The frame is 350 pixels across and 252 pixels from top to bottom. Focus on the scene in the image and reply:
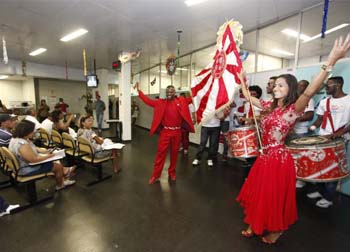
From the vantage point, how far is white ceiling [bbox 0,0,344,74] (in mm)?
3430

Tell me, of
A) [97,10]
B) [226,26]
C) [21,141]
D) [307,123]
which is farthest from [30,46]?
[307,123]

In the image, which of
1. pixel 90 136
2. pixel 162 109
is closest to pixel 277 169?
pixel 162 109

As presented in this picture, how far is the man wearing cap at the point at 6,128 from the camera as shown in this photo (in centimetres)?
302

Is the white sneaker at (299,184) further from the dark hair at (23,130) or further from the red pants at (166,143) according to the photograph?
the dark hair at (23,130)

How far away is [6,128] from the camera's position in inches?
129

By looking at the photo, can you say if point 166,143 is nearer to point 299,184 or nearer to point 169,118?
point 169,118

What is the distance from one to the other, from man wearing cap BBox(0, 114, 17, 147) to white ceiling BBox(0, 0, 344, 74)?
2120mm

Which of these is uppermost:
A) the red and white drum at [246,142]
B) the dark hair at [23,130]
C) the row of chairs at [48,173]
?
the dark hair at [23,130]

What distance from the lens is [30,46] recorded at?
6219mm

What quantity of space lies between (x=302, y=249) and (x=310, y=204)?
1.05 meters

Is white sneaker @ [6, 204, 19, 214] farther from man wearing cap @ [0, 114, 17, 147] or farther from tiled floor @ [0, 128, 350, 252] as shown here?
man wearing cap @ [0, 114, 17, 147]

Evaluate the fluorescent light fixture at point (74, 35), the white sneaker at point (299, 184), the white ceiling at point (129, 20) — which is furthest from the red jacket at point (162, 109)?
the fluorescent light fixture at point (74, 35)

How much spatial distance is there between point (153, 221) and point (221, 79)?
1850 mm

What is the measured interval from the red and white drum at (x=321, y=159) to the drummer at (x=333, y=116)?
0.35 m
